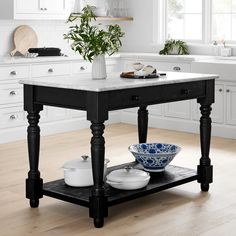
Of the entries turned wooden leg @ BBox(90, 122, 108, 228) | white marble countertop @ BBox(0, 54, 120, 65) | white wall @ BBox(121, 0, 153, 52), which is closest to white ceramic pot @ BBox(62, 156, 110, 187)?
turned wooden leg @ BBox(90, 122, 108, 228)

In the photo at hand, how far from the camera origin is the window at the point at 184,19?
26.2 feet

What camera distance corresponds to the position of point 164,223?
13.5ft

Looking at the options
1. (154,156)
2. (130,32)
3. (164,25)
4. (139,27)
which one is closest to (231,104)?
(164,25)

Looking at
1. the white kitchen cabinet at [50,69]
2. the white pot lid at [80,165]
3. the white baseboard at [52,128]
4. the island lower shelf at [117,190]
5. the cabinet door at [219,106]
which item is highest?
the white kitchen cabinet at [50,69]

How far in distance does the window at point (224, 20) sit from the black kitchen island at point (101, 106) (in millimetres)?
3120

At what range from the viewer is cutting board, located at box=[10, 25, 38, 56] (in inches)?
287

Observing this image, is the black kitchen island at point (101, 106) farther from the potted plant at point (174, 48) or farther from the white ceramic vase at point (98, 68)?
the potted plant at point (174, 48)

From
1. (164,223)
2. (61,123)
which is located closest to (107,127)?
(61,123)

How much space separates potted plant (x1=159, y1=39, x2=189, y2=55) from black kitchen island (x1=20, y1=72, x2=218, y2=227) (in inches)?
119

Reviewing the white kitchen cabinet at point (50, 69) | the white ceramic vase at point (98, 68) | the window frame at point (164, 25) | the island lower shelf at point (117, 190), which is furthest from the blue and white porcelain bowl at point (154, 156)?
the window frame at point (164, 25)

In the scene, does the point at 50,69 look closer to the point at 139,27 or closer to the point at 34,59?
the point at 34,59

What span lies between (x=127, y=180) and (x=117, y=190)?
0.11 metres

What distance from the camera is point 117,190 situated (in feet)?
14.1

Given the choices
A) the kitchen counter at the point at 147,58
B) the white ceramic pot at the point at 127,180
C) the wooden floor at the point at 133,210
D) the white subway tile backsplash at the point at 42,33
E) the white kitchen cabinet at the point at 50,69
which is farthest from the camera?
the white subway tile backsplash at the point at 42,33
